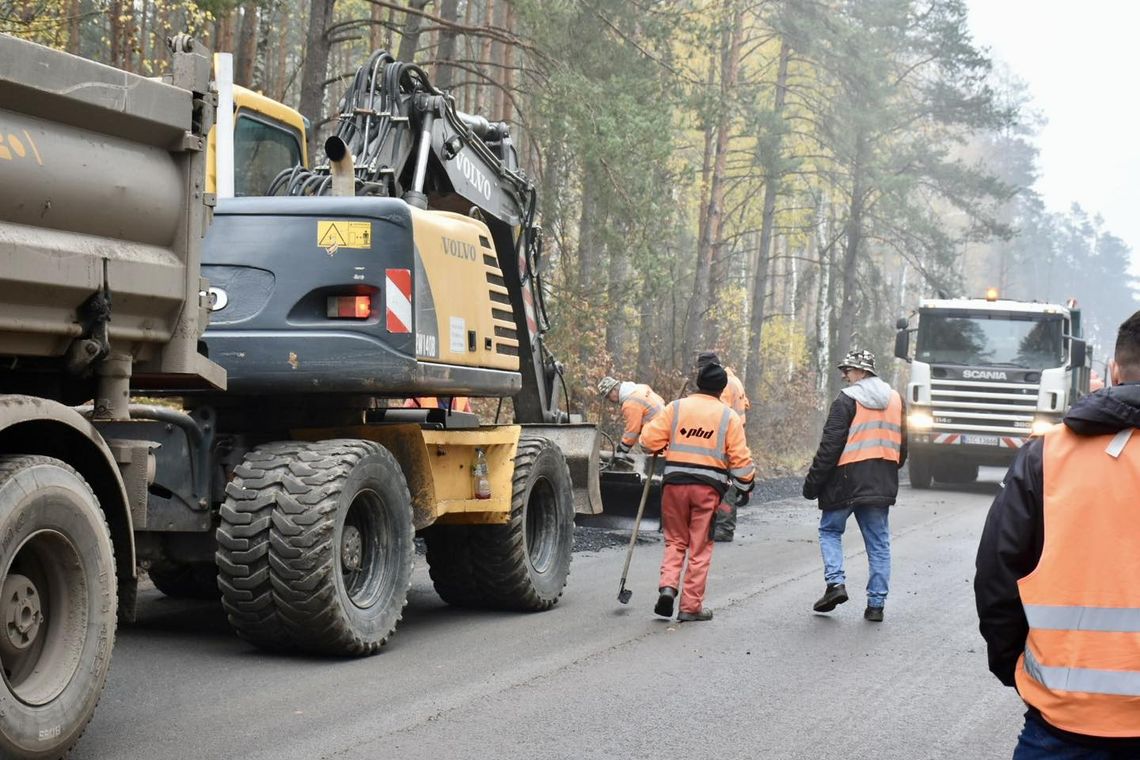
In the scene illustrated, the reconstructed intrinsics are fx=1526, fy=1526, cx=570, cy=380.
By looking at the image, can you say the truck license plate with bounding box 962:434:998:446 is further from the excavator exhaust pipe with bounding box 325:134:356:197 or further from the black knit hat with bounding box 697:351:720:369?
the excavator exhaust pipe with bounding box 325:134:356:197

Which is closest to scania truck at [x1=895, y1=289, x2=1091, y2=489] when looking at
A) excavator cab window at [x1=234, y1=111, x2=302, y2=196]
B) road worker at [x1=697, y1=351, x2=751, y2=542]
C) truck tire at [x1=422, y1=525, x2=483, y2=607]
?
road worker at [x1=697, y1=351, x2=751, y2=542]

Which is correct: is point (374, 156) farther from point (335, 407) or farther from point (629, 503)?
point (629, 503)

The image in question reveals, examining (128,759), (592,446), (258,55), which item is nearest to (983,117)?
(258,55)

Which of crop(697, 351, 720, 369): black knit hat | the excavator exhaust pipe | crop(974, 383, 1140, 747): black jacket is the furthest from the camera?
crop(697, 351, 720, 369): black knit hat

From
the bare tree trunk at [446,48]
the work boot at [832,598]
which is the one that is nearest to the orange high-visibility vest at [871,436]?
the work boot at [832,598]

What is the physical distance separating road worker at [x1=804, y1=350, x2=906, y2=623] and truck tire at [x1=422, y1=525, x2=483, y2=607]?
2477 millimetres

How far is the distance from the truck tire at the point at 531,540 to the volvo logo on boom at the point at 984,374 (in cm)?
1495

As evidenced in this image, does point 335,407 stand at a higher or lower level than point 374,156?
lower

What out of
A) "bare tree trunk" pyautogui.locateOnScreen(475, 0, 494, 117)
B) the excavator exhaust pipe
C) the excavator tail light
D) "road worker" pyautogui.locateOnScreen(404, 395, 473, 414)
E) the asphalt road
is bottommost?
the asphalt road

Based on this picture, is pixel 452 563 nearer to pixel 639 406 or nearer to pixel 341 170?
pixel 341 170

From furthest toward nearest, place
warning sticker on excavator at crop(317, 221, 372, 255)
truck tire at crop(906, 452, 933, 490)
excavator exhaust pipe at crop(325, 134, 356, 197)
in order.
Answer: truck tire at crop(906, 452, 933, 490) < excavator exhaust pipe at crop(325, 134, 356, 197) < warning sticker on excavator at crop(317, 221, 372, 255)

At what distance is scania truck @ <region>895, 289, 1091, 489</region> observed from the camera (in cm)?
2439

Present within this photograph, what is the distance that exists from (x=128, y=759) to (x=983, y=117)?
3992cm

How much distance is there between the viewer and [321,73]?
1900cm
